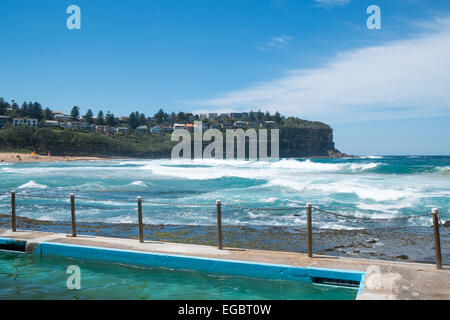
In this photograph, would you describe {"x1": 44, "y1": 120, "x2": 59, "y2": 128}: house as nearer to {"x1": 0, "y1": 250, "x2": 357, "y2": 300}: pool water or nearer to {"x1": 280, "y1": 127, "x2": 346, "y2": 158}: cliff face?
{"x1": 280, "y1": 127, "x2": 346, "y2": 158}: cliff face

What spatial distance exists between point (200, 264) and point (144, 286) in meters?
1.17

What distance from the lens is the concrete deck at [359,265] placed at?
554 centimetres

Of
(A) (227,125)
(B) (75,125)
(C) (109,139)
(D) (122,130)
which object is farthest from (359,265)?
(A) (227,125)

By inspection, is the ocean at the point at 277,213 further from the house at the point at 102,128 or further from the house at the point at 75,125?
the house at the point at 102,128

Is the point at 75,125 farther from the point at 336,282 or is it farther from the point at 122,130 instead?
the point at 336,282

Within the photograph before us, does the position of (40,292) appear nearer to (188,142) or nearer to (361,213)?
(361,213)

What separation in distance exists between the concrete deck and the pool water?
46 centimetres

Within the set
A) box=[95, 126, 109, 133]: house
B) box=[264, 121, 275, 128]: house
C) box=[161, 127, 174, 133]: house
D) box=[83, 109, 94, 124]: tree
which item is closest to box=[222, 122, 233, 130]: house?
box=[264, 121, 275, 128]: house

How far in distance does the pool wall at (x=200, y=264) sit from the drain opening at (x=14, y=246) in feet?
1.65

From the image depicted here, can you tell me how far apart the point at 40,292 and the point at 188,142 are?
5485 inches

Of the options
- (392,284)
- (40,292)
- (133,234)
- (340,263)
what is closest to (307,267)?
(340,263)

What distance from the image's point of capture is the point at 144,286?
6.77m

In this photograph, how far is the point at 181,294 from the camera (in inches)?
251

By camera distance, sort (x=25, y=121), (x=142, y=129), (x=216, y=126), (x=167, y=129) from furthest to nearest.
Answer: (x=167, y=129)
(x=216, y=126)
(x=142, y=129)
(x=25, y=121)
